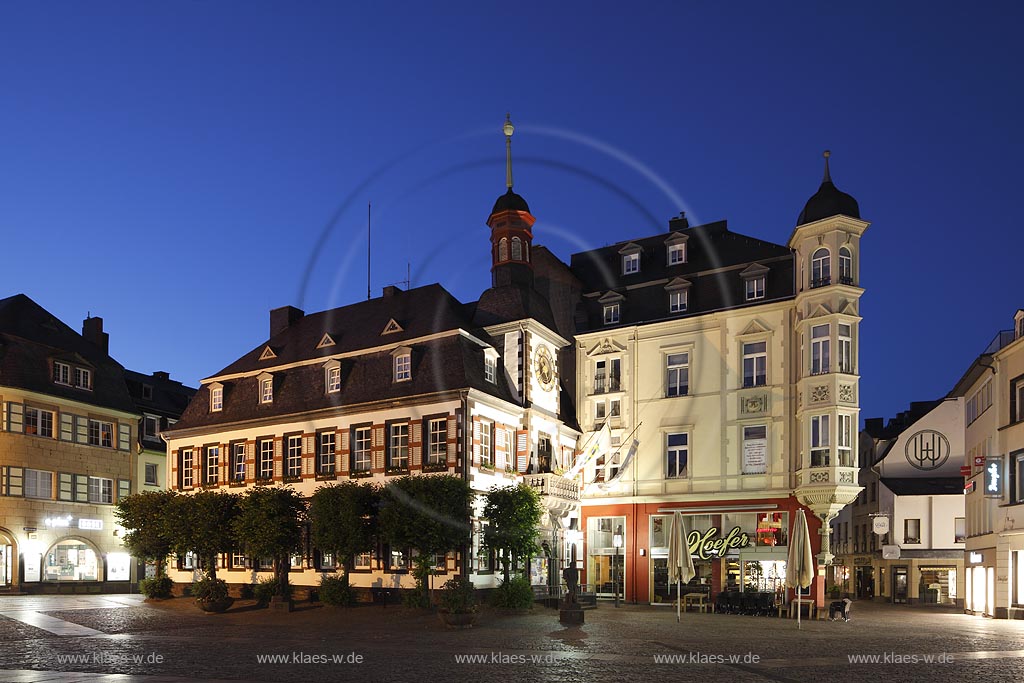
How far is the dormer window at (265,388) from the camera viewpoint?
163 feet

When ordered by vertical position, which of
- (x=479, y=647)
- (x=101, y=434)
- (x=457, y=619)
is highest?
(x=101, y=434)

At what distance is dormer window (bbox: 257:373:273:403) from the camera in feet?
163

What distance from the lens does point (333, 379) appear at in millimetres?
47406

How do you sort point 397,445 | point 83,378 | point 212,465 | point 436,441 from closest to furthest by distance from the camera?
1. point 436,441
2. point 397,445
3. point 212,465
4. point 83,378

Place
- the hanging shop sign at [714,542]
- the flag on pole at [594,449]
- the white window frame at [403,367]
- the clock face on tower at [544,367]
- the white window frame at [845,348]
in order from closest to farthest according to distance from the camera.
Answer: the white window frame at [845,348]
the white window frame at [403,367]
the hanging shop sign at [714,542]
the clock face on tower at [544,367]
the flag on pole at [594,449]

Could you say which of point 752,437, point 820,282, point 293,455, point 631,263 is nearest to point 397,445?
point 293,455

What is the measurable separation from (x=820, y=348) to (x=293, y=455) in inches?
1037

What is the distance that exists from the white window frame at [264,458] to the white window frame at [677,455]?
67.6ft

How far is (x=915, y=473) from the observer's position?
68.8 metres

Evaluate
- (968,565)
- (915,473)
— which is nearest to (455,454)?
(968,565)

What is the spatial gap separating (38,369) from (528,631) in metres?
38.8

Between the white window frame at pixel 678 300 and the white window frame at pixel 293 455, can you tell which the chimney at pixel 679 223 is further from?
the white window frame at pixel 293 455

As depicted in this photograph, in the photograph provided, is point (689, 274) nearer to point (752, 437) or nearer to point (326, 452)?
point (752, 437)

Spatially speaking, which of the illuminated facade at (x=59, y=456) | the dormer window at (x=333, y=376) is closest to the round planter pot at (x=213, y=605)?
the dormer window at (x=333, y=376)
